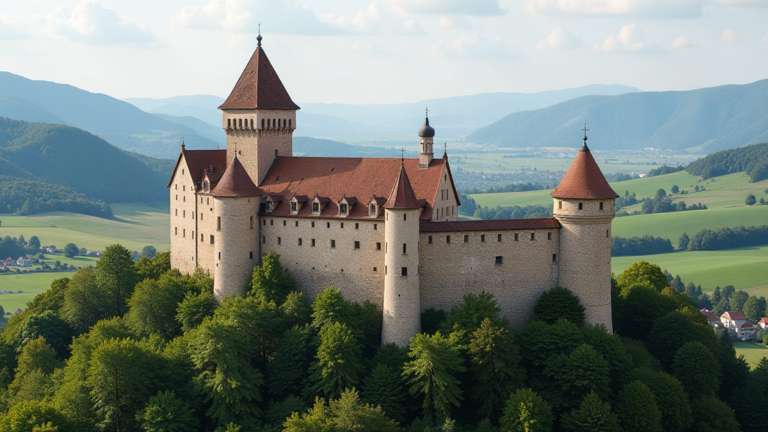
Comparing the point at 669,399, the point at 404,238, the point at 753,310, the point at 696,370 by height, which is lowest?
the point at 753,310

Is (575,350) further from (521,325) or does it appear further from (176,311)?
(176,311)

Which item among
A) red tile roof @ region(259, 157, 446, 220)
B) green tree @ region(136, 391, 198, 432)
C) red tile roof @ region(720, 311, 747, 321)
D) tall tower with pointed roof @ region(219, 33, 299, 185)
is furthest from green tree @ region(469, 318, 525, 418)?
red tile roof @ region(720, 311, 747, 321)

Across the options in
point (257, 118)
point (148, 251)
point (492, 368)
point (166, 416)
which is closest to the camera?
point (166, 416)

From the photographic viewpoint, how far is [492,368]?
208 ft

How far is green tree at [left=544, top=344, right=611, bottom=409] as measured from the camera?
63.6m

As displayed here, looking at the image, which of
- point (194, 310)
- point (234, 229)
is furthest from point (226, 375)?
point (234, 229)

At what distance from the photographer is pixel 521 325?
71.4 m

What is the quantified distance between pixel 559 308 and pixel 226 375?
2700cm

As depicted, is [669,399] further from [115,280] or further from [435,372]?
[115,280]

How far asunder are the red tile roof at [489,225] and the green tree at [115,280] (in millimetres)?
33374

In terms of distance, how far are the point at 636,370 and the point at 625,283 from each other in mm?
20837

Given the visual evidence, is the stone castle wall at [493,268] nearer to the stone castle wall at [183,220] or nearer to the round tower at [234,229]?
the round tower at [234,229]

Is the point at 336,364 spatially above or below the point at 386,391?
above

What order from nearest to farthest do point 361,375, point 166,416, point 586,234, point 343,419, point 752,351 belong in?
point 343,419
point 166,416
point 361,375
point 586,234
point 752,351
